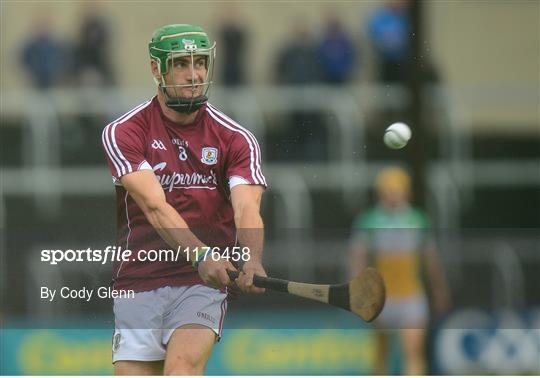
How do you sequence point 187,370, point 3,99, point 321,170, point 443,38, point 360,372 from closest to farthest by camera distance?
point 187,370 < point 360,372 < point 321,170 < point 3,99 < point 443,38

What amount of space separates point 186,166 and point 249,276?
532 millimetres

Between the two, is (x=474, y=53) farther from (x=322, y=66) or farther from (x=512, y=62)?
(x=322, y=66)

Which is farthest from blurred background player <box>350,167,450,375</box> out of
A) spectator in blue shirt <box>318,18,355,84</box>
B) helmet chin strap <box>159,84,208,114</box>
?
helmet chin strap <box>159,84,208,114</box>

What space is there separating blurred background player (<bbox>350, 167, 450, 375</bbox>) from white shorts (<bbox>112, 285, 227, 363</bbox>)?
3.90 meters

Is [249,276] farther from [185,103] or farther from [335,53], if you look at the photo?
[335,53]

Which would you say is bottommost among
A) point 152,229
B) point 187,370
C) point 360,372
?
point 360,372

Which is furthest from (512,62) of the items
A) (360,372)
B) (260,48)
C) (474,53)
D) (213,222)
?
(213,222)

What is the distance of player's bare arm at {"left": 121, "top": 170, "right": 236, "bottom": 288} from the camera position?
18.1ft

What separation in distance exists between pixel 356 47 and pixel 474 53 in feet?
7.67

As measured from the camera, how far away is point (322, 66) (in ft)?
33.8

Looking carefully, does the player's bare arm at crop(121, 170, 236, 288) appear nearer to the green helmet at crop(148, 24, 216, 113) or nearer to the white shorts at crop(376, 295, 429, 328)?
the green helmet at crop(148, 24, 216, 113)

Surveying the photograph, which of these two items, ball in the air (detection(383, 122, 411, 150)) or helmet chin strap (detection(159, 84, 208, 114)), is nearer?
helmet chin strap (detection(159, 84, 208, 114))

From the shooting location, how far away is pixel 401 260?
32.5 ft

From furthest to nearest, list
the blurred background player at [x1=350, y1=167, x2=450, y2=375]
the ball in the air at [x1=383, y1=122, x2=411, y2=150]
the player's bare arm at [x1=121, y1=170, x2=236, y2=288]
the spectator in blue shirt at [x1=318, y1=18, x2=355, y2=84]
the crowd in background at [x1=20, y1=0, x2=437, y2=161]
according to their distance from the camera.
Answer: the spectator in blue shirt at [x1=318, y1=18, x2=355, y2=84], the blurred background player at [x1=350, y1=167, x2=450, y2=375], the crowd in background at [x1=20, y1=0, x2=437, y2=161], the ball in the air at [x1=383, y1=122, x2=411, y2=150], the player's bare arm at [x1=121, y1=170, x2=236, y2=288]
